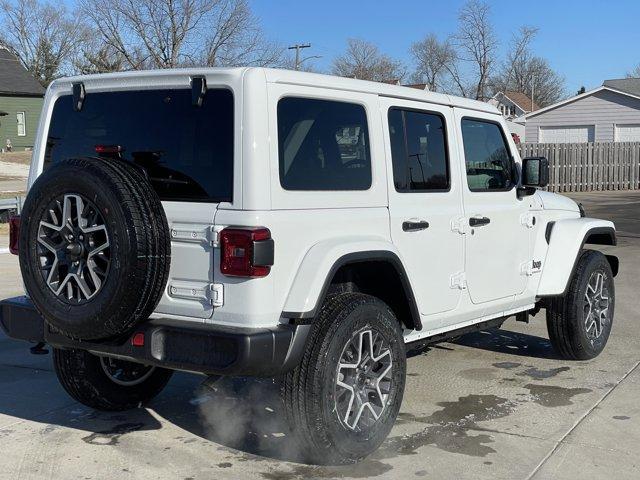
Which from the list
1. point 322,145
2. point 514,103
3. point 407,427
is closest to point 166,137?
point 322,145

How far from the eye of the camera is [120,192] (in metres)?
3.79

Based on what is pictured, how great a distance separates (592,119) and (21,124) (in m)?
31.2

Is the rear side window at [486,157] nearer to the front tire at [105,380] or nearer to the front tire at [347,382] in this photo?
the front tire at [347,382]

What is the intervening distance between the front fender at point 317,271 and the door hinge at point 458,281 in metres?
1.02

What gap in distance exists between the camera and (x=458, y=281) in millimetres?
5078

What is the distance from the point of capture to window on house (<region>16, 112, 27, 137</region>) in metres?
47.0

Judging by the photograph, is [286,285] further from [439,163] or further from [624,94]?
[624,94]

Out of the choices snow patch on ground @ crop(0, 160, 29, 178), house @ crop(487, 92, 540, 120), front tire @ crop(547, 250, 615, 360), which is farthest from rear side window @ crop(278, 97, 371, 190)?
house @ crop(487, 92, 540, 120)

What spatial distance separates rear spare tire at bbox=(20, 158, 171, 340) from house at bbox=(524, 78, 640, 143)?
33.7 meters

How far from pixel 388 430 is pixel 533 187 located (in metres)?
2.21

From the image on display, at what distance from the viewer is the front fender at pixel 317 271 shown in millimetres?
3900

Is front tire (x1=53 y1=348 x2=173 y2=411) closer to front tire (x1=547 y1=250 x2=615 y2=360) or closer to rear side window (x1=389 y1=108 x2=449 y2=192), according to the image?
rear side window (x1=389 y1=108 x2=449 y2=192)

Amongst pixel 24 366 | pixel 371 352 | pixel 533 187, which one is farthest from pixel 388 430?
pixel 24 366

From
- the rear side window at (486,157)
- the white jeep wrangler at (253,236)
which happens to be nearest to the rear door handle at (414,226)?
the white jeep wrangler at (253,236)
